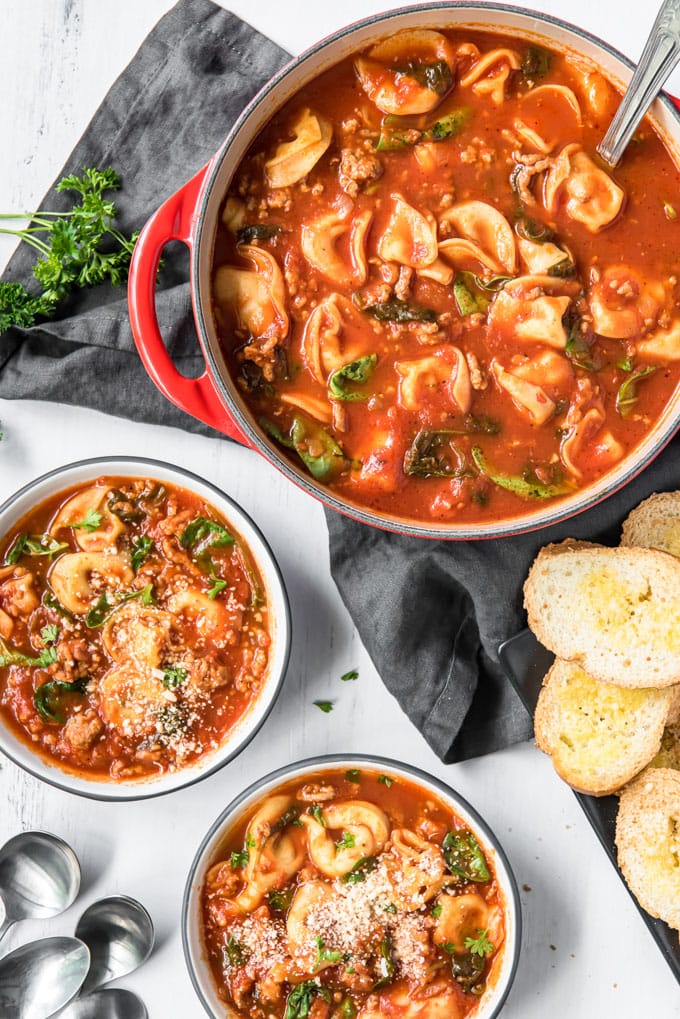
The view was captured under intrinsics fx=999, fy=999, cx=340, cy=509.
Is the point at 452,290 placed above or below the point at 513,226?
below

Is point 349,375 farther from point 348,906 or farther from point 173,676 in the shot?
point 348,906

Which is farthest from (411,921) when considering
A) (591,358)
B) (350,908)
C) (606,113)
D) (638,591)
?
(606,113)

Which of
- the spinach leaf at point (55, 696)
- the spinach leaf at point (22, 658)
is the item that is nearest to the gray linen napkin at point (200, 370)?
the spinach leaf at point (22, 658)

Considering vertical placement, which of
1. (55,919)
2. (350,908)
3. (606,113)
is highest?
(606,113)

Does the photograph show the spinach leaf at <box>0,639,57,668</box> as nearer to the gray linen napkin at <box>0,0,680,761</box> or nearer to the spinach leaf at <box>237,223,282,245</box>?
the gray linen napkin at <box>0,0,680,761</box>

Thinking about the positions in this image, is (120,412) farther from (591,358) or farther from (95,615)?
(591,358)

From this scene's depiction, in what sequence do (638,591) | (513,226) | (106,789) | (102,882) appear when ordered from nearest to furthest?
1. (513,226)
2. (638,591)
3. (106,789)
4. (102,882)

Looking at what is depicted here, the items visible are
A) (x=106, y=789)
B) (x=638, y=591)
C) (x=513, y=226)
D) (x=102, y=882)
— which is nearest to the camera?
(x=513, y=226)

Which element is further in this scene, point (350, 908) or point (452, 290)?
point (350, 908)

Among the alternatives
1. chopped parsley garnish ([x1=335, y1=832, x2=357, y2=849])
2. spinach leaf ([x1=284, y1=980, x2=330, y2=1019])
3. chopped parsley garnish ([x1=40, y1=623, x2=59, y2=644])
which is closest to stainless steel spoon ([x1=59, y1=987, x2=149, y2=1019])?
spinach leaf ([x1=284, y1=980, x2=330, y2=1019])
